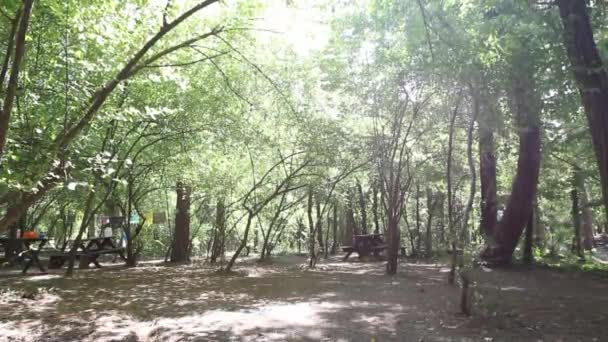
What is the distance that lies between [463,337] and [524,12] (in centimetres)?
423

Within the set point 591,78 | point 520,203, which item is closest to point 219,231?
point 520,203

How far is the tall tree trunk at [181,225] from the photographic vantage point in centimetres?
1631

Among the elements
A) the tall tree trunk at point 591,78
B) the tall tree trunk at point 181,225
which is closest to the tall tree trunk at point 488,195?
the tall tree trunk at point 591,78

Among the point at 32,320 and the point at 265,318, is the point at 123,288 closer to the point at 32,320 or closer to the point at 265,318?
the point at 32,320

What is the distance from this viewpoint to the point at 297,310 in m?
6.68

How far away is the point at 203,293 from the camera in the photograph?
848cm

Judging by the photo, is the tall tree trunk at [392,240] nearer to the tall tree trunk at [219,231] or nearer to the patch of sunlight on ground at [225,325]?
the patch of sunlight on ground at [225,325]

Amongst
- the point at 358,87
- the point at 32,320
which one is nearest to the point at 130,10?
the point at 32,320

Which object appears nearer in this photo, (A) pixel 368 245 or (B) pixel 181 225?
(B) pixel 181 225

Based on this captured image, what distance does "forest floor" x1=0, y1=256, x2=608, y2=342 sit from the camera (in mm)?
5160

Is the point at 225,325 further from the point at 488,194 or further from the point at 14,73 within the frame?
the point at 488,194

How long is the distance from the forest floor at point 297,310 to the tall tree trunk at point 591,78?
198cm

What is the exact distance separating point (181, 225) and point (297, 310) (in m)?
10.8

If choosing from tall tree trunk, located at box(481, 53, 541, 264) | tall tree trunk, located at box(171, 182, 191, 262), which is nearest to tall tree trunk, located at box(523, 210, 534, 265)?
tall tree trunk, located at box(481, 53, 541, 264)
